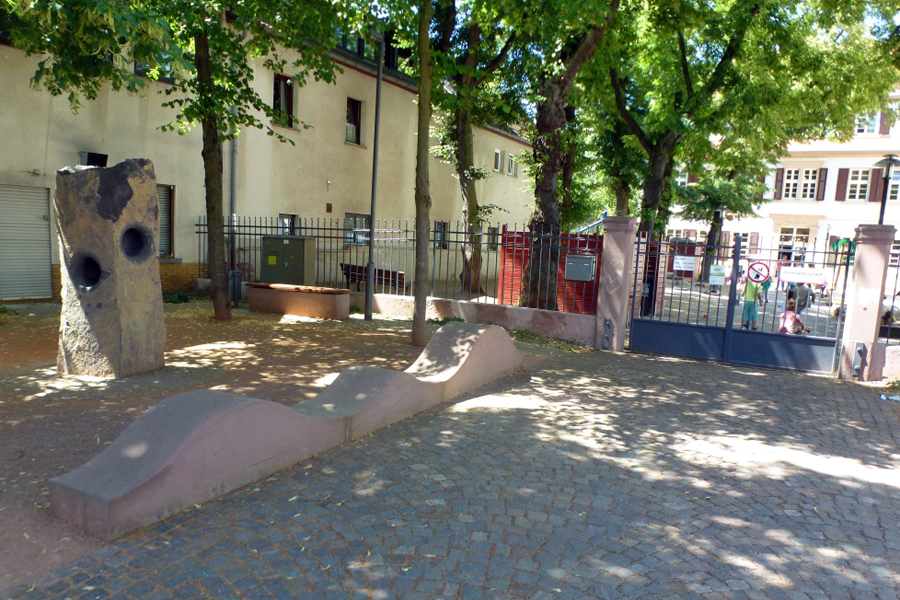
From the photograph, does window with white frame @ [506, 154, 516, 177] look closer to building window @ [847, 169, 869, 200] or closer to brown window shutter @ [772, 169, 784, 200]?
brown window shutter @ [772, 169, 784, 200]

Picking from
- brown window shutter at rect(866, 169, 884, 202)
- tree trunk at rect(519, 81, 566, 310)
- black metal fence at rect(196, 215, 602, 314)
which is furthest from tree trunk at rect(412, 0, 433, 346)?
brown window shutter at rect(866, 169, 884, 202)

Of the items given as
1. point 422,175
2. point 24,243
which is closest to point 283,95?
point 24,243

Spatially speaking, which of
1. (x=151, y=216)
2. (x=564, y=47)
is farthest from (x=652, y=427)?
(x=564, y=47)

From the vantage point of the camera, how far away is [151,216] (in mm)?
7293

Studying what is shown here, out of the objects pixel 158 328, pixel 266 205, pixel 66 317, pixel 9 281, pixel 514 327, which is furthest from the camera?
pixel 266 205

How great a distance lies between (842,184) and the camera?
35969 mm

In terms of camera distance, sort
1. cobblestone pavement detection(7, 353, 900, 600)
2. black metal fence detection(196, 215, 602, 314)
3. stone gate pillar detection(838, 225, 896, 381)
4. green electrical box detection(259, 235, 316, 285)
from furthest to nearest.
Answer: green electrical box detection(259, 235, 316, 285) < black metal fence detection(196, 215, 602, 314) < stone gate pillar detection(838, 225, 896, 381) < cobblestone pavement detection(7, 353, 900, 600)

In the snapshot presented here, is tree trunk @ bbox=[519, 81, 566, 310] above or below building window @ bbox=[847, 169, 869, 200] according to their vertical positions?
below

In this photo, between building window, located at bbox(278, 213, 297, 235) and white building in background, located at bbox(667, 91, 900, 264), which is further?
white building in background, located at bbox(667, 91, 900, 264)

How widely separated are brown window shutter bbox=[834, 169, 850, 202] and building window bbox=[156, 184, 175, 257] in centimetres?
3617

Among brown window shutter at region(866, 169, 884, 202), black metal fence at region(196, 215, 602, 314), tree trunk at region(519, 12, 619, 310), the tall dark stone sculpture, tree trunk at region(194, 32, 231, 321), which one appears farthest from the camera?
brown window shutter at region(866, 169, 884, 202)

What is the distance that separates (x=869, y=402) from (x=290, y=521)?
7460 mm

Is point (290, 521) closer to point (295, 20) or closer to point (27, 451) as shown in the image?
point (27, 451)

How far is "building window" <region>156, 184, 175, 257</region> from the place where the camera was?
14.9 metres
